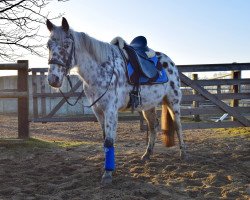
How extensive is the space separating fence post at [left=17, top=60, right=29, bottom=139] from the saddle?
2.61 meters

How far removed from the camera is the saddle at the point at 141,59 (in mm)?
5621

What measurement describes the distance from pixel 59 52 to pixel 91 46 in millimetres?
577

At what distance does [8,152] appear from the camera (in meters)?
6.90

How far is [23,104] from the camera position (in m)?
7.69

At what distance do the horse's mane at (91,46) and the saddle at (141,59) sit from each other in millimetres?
633

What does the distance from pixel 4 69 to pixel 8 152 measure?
1750 mm

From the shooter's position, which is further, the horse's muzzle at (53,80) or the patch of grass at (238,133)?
the patch of grass at (238,133)

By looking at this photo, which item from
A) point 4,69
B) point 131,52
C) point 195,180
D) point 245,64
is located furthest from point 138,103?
point 245,64

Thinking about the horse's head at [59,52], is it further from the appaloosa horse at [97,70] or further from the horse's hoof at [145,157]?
the horse's hoof at [145,157]

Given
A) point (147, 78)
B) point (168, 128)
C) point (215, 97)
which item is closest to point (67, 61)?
point (147, 78)

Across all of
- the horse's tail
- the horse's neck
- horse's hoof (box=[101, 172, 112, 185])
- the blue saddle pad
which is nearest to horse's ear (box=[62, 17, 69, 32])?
the horse's neck

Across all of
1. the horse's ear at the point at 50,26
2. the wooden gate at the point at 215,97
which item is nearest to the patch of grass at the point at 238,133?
the wooden gate at the point at 215,97

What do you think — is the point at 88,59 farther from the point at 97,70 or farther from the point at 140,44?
the point at 140,44

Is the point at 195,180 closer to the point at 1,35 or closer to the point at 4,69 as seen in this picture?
the point at 4,69
